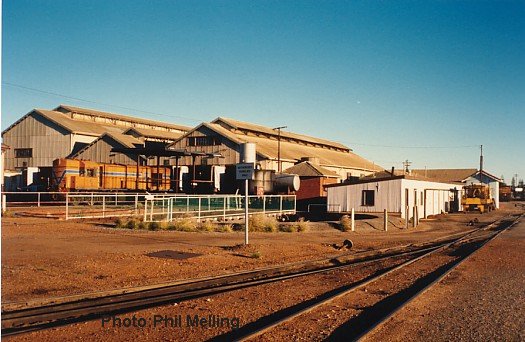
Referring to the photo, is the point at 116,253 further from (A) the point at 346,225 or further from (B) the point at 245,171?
(A) the point at 346,225

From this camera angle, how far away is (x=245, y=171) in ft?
50.0

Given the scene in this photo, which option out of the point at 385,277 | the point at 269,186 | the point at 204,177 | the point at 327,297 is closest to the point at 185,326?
the point at 327,297

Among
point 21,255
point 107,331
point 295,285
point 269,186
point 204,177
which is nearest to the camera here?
point 107,331

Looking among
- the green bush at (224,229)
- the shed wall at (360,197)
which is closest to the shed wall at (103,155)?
the shed wall at (360,197)

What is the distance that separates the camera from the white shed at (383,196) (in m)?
34.5

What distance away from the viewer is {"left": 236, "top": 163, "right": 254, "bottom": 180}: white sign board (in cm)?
1512

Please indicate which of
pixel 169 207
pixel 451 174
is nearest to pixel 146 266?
pixel 169 207

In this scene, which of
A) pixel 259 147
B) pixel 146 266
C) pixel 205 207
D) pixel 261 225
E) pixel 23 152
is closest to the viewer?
pixel 146 266

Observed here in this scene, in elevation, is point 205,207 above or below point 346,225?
above

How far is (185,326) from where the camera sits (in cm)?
714

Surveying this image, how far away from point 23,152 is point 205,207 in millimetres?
44207

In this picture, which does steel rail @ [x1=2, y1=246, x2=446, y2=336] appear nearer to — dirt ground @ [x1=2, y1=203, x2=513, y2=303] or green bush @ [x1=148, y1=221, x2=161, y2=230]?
dirt ground @ [x1=2, y1=203, x2=513, y2=303]

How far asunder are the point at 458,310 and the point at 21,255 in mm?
11377

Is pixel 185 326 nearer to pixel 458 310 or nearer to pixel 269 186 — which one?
pixel 458 310
